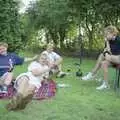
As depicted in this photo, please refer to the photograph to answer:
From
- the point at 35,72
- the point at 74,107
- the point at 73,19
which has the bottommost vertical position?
the point at 74,107

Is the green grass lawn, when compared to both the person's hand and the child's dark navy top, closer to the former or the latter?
the person's hand

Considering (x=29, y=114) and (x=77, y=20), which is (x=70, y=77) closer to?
(x=29, y=114)

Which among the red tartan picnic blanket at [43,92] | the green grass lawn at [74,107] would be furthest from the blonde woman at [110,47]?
the red tartan picnic blanket at [43,92]

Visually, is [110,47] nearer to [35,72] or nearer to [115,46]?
[115,46]

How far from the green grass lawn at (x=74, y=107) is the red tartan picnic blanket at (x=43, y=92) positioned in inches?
4.9

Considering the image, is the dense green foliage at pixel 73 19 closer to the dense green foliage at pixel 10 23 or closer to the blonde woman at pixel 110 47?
the dense green foliage at pixel 10 23

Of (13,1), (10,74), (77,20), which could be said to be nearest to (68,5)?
(77,20)

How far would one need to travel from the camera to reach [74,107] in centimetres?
630

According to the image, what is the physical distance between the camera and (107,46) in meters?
8.49

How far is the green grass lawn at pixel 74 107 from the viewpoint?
5.68 m

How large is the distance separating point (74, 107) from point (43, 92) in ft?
3.74

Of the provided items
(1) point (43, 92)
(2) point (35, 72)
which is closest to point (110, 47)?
(1) point (43, 92)

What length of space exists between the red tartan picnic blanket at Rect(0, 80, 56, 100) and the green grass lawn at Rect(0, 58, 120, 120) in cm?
12

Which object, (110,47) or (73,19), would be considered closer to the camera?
(110,47)
